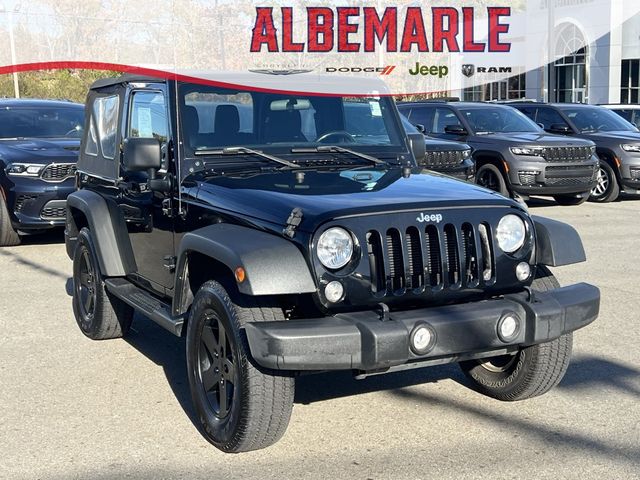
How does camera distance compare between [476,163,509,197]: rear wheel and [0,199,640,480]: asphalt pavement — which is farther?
[476,163,509,197]: rear wheel

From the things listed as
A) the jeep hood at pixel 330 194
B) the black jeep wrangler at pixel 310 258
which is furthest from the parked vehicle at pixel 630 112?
the jeep hood at pixel 330 194

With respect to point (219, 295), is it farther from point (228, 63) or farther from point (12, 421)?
A: point (228, 63)

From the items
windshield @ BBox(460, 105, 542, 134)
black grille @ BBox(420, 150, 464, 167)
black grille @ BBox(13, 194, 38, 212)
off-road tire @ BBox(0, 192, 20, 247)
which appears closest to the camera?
black grille @ BBox(13, 194, 38, 212)

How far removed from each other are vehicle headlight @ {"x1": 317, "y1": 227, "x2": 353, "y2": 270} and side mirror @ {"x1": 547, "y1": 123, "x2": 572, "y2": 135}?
12.7 meters

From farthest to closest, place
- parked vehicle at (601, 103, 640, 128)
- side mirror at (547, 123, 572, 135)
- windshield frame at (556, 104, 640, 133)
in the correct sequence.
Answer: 1. parked vehicle at (601, 103, 640, 128)
2. windshield frame at (556, 104, 640, 133)
3. side mirror at (547, 123, 572, 135)

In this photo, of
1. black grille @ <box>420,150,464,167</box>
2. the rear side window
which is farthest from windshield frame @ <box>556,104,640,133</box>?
the rear side window

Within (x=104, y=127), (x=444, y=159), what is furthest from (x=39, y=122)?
(x=104, y=127)

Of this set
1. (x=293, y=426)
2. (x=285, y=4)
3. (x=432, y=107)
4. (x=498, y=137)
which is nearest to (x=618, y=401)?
(x=293, y=426)

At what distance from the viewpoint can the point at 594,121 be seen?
55.2 ft

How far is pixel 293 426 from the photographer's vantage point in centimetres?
477

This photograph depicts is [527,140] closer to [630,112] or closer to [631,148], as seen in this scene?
[631,148]

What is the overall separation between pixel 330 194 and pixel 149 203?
59.7 inches

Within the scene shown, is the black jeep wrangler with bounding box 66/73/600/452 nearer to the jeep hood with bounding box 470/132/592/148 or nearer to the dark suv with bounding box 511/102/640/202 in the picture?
the jeep hood with bounding box 470/132/592/148

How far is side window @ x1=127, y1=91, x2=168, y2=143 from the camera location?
17.7 feet
